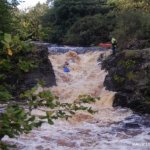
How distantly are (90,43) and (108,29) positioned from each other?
1.56 meters

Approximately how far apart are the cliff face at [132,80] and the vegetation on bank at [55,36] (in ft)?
0.17

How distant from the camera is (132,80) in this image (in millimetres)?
14625

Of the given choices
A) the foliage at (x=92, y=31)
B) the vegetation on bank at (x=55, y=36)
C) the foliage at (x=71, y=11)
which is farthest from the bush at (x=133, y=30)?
the foliage at (x=71, y=11)

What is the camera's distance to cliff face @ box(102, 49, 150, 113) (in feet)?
45.6

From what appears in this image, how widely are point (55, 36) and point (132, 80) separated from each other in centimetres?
1801

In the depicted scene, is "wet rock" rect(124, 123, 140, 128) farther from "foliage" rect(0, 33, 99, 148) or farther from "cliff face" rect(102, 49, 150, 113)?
"foliage" rect(0, 33, 99, 148)

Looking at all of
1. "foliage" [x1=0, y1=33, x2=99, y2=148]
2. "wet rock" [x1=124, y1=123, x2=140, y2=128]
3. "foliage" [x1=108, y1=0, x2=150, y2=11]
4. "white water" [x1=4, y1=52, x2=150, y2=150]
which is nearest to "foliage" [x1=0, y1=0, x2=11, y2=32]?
"foliage" [x1=0, y1=33, x2=99, y2=148]

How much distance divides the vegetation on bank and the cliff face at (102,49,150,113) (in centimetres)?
5

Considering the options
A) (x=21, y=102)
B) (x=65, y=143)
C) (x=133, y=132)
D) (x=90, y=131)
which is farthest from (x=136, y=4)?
(x=21, y=102)

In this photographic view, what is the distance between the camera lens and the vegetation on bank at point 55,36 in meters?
1.90

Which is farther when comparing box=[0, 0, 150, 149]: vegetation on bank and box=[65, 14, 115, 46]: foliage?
box=[65, 14, 115, 46]: foliage

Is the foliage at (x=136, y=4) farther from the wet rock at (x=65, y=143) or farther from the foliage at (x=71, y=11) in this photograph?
the wet rock at (x=65, y=143)

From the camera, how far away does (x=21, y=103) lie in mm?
2152

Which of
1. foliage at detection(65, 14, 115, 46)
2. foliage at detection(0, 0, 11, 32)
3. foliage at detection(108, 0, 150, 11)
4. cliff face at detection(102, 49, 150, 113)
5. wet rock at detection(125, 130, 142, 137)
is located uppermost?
foliage at detection(108, 0, 150, 11)
